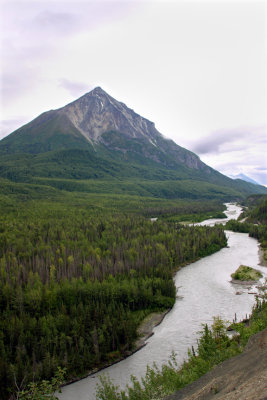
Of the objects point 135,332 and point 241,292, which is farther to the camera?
point 241,292

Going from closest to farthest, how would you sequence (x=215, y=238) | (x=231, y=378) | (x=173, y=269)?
(x=231, y=378), (x=173, y=269), (x=215, y=238)

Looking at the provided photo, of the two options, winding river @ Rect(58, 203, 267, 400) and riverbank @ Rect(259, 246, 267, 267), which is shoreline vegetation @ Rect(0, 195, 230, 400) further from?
riverbank @ Rect(259, 246, 267, 267)

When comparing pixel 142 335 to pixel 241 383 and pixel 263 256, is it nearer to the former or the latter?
pixel 241 383

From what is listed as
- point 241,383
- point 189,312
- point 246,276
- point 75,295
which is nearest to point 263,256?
point 246,276

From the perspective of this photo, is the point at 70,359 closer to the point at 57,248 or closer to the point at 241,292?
the point at 241,292

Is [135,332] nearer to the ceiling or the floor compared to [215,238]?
nearer to the floor

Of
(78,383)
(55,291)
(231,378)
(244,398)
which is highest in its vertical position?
(244,398)

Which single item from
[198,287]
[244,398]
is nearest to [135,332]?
→ [198,287]
